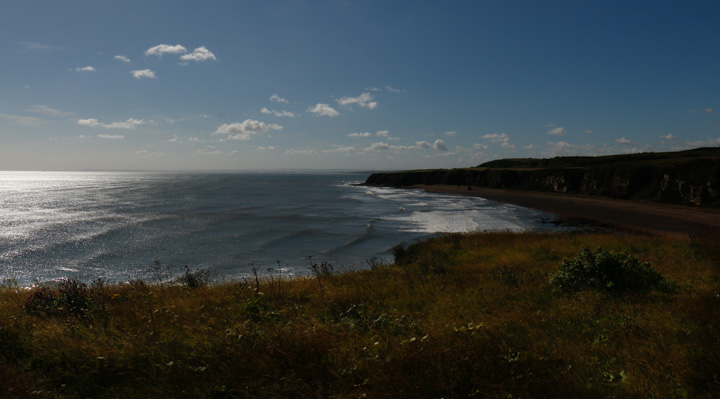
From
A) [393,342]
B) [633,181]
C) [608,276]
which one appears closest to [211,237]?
[393,342]

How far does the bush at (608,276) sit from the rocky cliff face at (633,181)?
170ft

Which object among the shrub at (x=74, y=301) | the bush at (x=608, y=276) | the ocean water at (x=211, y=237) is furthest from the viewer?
the ocean water at (x=211, y=237)

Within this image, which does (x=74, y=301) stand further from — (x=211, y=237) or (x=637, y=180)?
(x=637, y=180)

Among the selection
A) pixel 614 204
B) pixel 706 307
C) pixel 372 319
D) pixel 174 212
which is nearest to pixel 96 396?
pixel 372 319

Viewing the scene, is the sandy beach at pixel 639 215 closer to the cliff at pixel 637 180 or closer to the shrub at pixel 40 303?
the cliff at pixel 637 180

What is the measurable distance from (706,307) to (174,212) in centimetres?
5712

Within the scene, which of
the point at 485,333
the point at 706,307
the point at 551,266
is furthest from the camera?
the point at 551,266

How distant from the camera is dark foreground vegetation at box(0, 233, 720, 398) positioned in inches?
195

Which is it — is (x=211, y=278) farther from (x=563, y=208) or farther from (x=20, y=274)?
(x=563, y=208)

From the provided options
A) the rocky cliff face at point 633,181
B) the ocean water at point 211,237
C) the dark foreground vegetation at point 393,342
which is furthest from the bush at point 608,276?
the rocky cliff face at point 633,181

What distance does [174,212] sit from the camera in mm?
51938

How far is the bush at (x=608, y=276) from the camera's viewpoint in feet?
32.6

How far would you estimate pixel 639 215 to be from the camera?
43.1 m

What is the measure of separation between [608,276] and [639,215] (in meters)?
42.9
